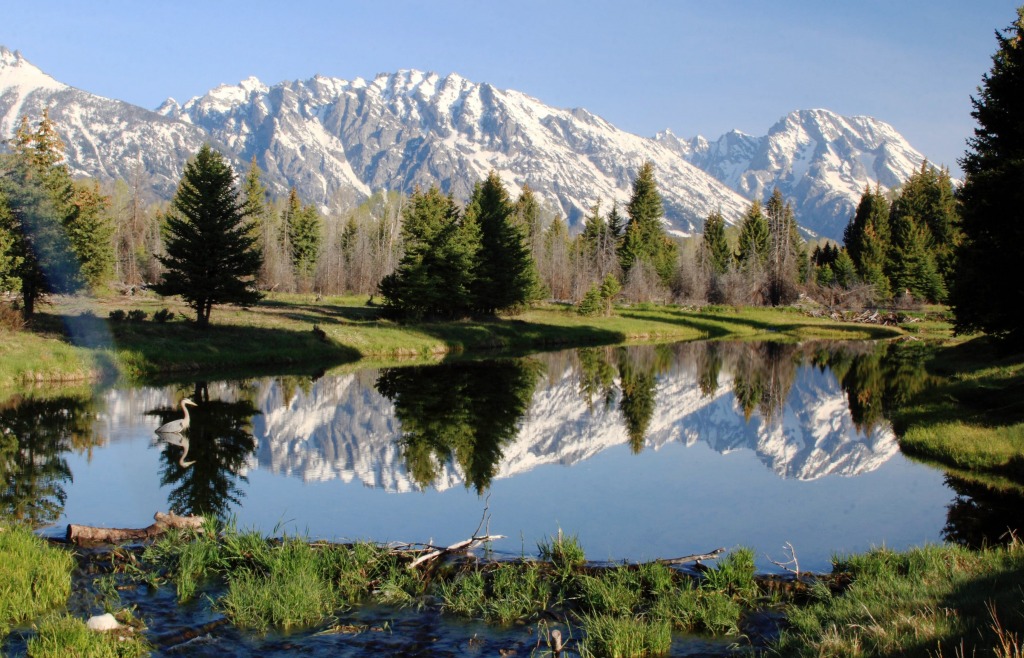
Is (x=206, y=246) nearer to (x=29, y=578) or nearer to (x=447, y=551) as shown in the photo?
(x=29, y=578)

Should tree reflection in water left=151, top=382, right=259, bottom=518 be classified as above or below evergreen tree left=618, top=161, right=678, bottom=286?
below

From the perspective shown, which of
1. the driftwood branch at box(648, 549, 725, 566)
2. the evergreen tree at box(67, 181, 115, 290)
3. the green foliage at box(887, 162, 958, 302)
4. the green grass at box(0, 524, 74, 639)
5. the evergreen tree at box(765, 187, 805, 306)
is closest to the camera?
the green grass at box(0, 524, 74, 639)

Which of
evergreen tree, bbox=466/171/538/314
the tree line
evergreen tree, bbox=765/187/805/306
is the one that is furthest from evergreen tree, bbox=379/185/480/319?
evergreen tree, bbox=765/187/805/306

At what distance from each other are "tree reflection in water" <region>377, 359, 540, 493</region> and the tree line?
12715mm

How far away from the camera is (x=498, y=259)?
200 ft

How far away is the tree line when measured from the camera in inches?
1000

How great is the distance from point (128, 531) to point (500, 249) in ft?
164

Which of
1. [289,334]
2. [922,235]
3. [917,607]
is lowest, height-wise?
[917,607]

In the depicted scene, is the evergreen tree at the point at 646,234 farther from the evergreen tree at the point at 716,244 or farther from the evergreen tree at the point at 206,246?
the evergreen tree at the point at 206,246

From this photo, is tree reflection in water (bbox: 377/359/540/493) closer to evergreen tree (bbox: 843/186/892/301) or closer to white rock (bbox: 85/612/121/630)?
white rock (bbox: 85/612/121/630)

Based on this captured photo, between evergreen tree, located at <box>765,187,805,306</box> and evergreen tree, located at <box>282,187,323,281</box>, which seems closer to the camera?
evergreen tree, located at <box>765,187,805,306</box>

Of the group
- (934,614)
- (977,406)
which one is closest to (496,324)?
(977,406)

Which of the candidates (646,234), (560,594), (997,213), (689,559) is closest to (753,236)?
(646,234)

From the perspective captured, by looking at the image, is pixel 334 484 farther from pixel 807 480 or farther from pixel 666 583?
pixel 807 480
